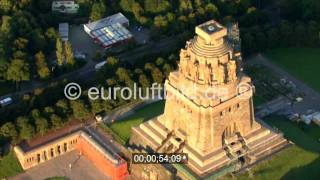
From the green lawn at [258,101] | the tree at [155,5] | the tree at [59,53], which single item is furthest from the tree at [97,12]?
the green lawn at [258,101]

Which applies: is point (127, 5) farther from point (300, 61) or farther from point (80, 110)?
point (80, 110)

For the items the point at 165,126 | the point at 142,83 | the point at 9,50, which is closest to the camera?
the point at 165,126

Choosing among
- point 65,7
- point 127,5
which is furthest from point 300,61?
point 65,7

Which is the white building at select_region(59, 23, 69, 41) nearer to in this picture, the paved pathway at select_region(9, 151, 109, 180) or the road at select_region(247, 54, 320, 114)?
the road at select_region(247, 54, 320, 114)

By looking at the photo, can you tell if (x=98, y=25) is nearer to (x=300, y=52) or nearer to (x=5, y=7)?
(x=5, y=7)

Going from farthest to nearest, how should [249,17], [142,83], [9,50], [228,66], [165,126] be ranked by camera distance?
[249,17] < [9,50] < [142,83] < [165,126] < [228,66]

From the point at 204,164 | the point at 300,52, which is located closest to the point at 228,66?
the point at 204,164
